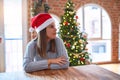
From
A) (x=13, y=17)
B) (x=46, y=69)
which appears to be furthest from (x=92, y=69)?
(x=13, y=17)

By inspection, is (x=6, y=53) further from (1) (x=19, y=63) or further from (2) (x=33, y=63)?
(2) (x=33, y=63)

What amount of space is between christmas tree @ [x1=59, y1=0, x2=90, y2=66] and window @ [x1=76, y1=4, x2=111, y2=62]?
1520 mm

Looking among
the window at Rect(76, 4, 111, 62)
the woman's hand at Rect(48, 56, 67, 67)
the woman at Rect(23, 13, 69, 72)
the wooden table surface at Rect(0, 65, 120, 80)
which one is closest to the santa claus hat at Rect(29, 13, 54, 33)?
the woman at Rect(23, 13, 69, 72)

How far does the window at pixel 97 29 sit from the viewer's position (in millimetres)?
5895

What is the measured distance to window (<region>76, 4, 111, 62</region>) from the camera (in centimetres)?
589

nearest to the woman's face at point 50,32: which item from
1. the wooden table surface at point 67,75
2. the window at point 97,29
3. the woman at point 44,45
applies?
the woman at point 44,45

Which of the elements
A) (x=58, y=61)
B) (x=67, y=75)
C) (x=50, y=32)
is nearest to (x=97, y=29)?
(x=50, y=32)

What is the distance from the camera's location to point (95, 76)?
1457 mm

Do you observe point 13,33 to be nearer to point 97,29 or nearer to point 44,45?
point 44,45

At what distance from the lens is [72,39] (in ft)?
14.1

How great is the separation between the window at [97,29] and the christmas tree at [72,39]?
152 centimetres

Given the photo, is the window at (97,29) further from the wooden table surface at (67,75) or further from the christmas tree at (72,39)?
the wooden table surface at (67,75)

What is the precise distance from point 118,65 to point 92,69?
434 cm

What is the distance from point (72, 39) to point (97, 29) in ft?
6.65
